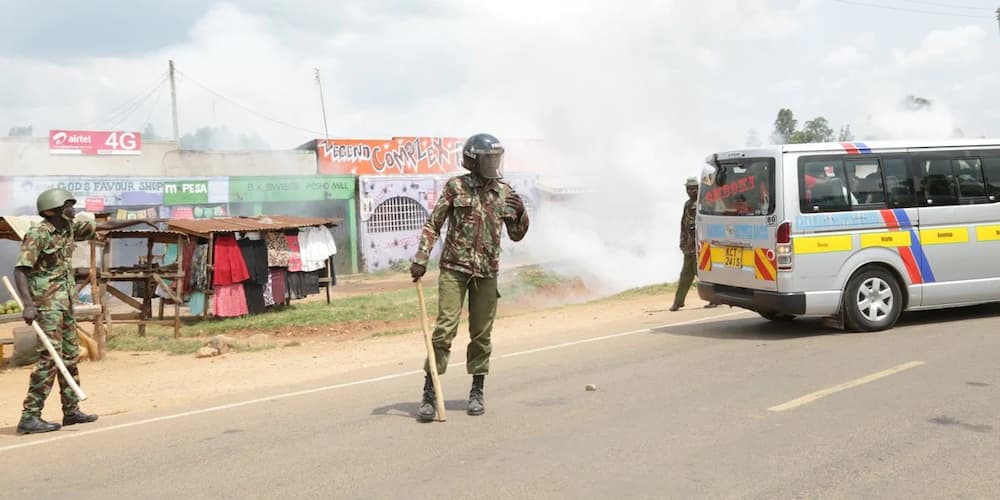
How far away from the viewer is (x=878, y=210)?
8617 millimetres

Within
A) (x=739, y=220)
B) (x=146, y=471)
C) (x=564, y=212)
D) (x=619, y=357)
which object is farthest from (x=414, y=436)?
(x=564, y=212)

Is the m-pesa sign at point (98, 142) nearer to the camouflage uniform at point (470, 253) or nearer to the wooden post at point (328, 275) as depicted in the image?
the wooden post at point (328, 275)

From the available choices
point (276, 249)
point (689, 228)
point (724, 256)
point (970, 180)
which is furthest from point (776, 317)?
point (276, 249)

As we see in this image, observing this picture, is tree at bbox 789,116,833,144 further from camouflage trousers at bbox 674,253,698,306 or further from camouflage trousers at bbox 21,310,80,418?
camouflage trousers at bbox 21,310,80,418

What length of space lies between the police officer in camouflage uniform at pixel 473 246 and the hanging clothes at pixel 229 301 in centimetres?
1001

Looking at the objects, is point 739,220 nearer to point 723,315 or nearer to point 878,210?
point 878,210

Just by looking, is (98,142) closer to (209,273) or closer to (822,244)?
(209,273)

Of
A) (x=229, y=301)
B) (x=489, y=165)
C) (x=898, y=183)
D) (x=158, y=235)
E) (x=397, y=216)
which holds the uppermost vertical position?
(x=397, y=216)

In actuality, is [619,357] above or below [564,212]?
below

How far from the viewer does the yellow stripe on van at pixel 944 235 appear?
8.79 metres

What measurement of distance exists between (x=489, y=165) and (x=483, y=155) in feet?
0.29

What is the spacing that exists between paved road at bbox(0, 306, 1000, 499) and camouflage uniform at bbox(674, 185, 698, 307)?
4.10m

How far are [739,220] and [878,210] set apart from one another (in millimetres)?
1420

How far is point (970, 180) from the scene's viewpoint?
9031mm
